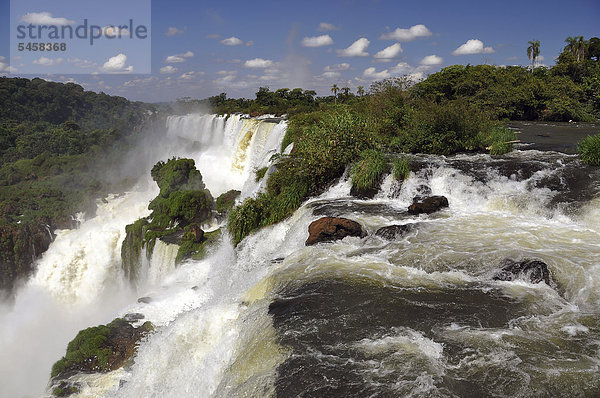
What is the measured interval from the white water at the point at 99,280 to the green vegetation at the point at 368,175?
5.78m

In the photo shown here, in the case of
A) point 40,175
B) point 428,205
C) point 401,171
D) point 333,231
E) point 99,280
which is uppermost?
point 401,171

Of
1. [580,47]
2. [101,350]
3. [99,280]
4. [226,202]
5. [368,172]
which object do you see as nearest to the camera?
[101,350]

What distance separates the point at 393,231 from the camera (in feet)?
30.2

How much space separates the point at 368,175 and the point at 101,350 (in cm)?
876

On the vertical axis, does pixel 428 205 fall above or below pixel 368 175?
below

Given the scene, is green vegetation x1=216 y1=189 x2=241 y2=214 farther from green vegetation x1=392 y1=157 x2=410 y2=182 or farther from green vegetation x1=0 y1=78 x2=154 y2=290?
green vegetation x1=0 y1=78 x2=154 y2=290

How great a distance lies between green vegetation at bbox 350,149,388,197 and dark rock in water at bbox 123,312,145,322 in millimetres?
7272

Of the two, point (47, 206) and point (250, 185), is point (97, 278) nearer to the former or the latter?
point (250, 185)

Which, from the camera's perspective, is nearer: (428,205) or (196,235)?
(428,205)

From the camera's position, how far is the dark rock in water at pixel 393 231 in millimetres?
9133

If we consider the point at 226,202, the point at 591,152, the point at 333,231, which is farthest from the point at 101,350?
the point at 591,152

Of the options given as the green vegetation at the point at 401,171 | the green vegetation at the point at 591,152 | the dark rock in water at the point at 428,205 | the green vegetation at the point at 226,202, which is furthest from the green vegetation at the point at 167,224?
the green vegetation at the point at 591,152

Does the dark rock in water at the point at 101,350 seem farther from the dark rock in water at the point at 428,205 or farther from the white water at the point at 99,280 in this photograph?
the dark rock in water at the point at 428,205

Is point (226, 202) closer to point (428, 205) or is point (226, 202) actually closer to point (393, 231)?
point (428, 205)
